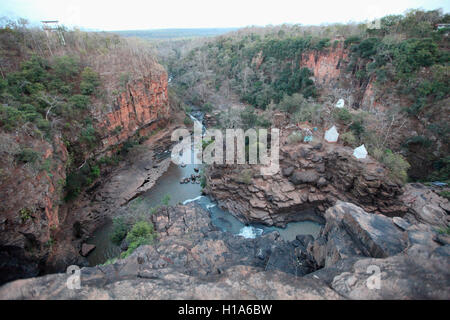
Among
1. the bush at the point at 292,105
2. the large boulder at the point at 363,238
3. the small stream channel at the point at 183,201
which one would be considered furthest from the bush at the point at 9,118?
the bush at the point at 292,105

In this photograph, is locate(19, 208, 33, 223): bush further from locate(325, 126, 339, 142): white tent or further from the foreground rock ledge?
locate(325, 126, 339, 142): white tent

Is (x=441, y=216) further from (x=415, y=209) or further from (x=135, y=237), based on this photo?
(x=135, y=237)

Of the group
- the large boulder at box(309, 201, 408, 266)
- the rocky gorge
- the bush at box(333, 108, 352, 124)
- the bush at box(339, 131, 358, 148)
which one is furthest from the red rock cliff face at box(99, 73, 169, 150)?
the bush at box(339, 131, 358, 148)

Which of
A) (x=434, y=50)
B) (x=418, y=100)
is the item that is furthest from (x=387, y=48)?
(x=418, y=100)

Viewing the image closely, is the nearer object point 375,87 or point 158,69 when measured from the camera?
point 375,87

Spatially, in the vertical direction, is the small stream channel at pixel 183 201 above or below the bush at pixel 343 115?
below

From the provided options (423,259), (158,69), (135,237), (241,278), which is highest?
(158,69)

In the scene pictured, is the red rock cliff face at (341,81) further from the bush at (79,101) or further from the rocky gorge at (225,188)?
the bush at (79,101)
